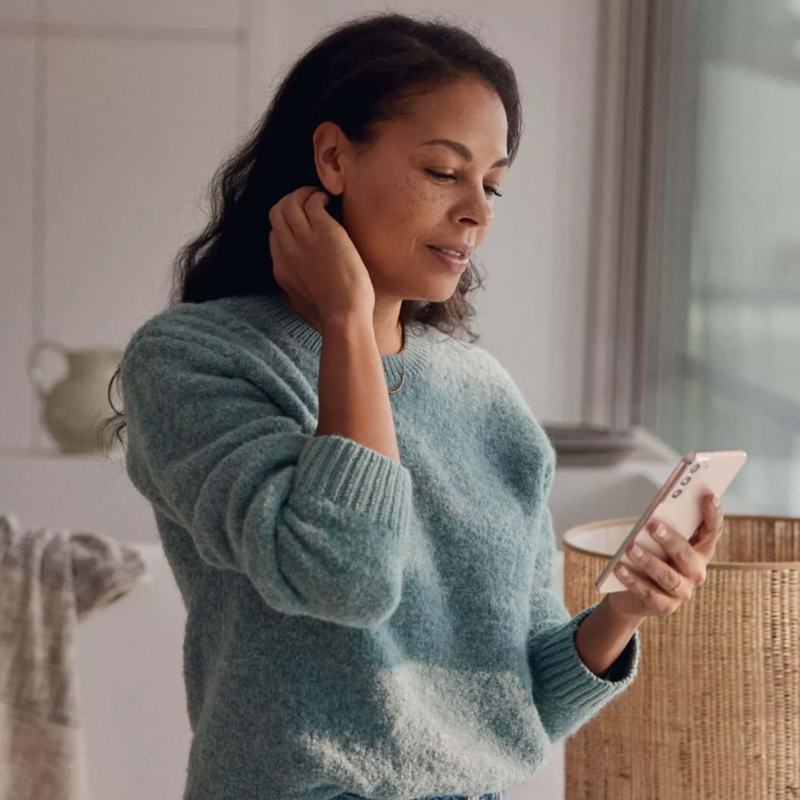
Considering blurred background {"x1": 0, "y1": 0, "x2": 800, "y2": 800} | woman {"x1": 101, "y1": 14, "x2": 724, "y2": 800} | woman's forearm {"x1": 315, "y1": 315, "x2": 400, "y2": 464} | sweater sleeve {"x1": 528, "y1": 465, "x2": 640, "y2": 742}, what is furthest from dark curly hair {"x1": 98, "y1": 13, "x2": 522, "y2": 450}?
blurred background {"x1": 0, "y1": 0, "x2": 800, "y2": 800}

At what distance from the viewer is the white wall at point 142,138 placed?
10.6 ft

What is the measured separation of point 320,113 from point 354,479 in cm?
35

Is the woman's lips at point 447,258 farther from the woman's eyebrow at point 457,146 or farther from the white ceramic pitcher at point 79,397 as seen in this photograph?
the white ceramic pitcher at point 79,397

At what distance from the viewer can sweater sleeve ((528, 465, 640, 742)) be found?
1082 mm

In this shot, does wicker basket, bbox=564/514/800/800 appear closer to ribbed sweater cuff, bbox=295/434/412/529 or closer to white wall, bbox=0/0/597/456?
ribbed sweater cuff, bbox=295/434/412/529

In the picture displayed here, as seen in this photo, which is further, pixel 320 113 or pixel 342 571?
pixel 320 113

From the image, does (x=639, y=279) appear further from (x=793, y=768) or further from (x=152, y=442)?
(x=152, y=442)

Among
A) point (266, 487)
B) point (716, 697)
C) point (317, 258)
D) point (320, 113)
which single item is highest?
point (320, 113)

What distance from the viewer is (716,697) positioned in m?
1.34

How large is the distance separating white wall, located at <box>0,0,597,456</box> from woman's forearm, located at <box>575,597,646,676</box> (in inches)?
88.0

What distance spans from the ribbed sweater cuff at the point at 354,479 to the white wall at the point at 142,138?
7.74 ft

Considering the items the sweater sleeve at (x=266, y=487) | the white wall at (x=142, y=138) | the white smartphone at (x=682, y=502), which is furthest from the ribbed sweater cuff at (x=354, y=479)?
the white wall at (x=142, y=138)

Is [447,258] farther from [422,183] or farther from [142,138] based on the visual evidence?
[142,138]

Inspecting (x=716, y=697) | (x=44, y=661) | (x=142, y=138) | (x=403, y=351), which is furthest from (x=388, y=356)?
(x=142, y=138)
